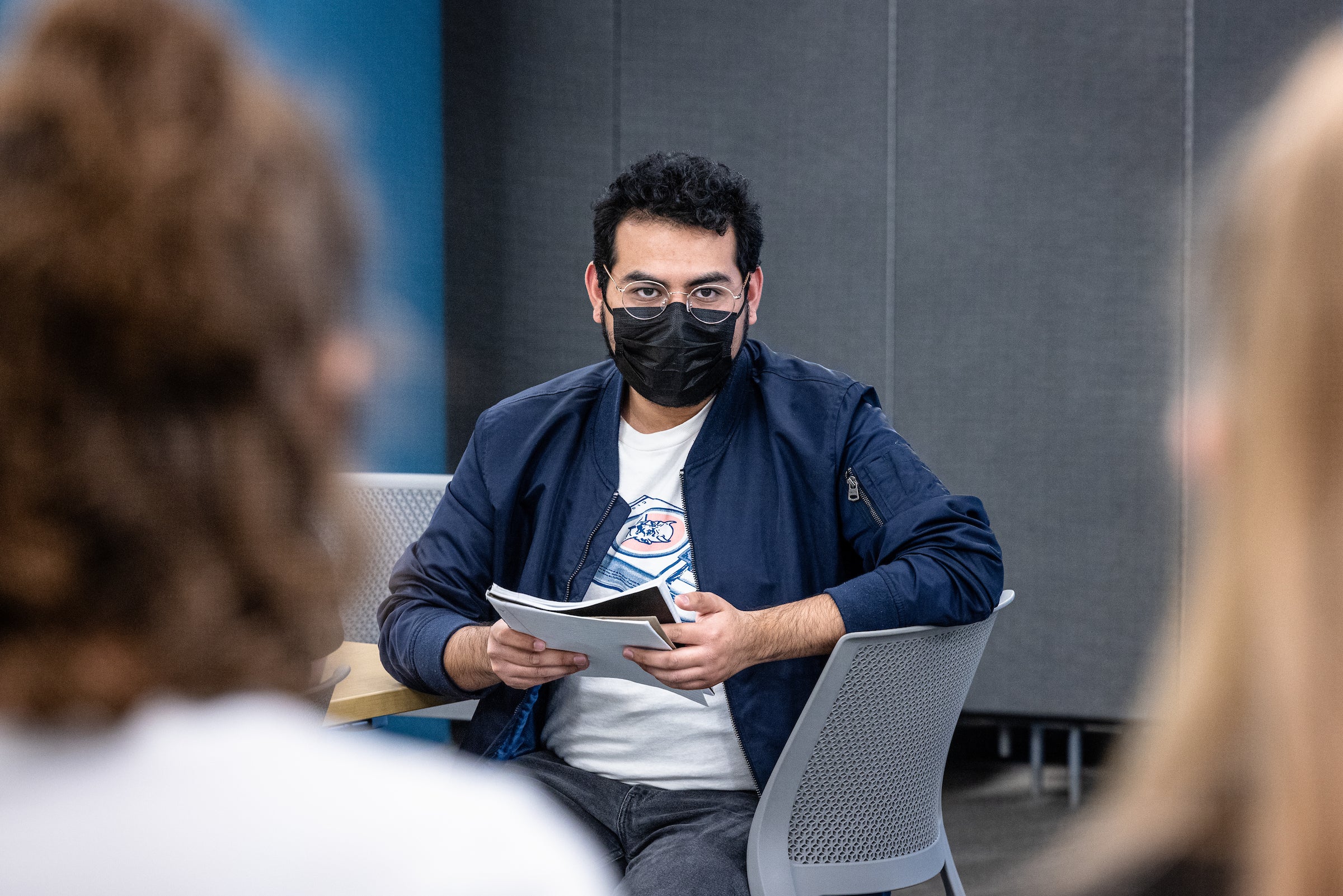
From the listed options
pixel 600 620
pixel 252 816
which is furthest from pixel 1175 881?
pixel 600 620

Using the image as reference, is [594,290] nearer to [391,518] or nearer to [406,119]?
[391,518]

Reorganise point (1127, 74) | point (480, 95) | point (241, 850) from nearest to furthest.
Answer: point (241, 850), point (1127, 74), point (480, 95)

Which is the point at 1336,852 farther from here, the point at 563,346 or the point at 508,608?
the point at 563,346

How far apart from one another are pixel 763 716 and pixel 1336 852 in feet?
4.00

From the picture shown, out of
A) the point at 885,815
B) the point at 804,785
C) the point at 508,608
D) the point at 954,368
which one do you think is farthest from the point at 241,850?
the point at 954,368

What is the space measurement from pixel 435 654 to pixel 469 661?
49mm

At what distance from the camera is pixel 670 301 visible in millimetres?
1930

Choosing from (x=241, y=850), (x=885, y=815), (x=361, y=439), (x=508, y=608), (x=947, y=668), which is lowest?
(x=885, y=815)

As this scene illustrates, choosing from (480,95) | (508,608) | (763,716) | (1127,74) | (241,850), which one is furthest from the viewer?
(480,95)

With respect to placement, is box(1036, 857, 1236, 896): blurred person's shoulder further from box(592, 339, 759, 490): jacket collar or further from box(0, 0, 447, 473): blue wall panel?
box(0, 0, 447, 473): blue wall panel

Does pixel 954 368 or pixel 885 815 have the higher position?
pixel 954 368

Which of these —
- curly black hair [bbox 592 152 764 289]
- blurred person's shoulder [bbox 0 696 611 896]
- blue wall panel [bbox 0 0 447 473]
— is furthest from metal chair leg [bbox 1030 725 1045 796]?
blurred person's shoulder [bbox 0 696 611 896]

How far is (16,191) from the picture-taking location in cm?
47

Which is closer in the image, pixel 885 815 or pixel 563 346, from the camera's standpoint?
pixel 885 815
